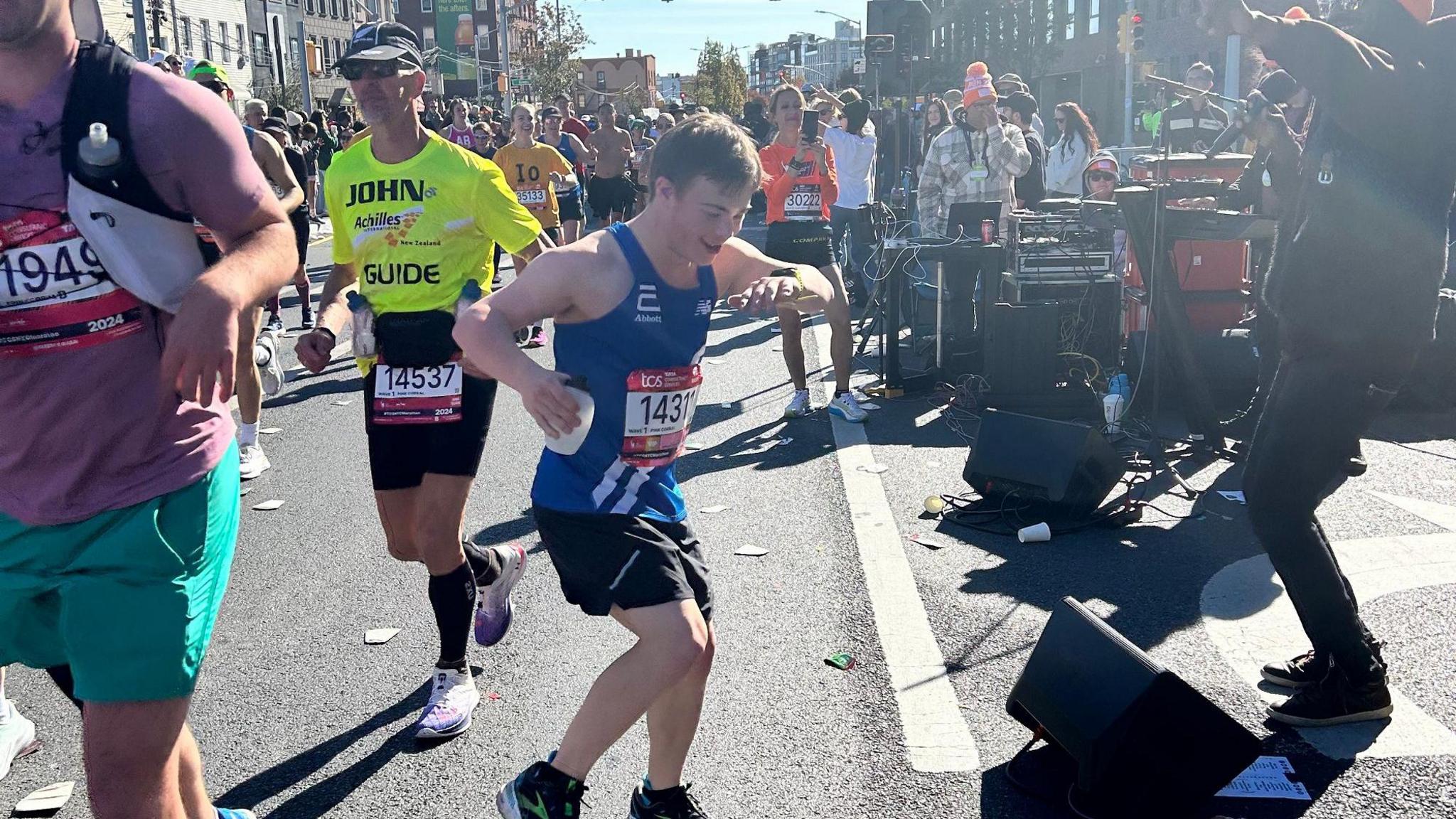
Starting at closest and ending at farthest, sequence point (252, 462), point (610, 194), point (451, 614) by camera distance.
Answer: point (451, 614), point (252, 462), point (610, 194)

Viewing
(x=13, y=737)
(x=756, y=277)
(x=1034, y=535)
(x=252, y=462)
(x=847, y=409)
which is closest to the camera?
(x=756, y=277)

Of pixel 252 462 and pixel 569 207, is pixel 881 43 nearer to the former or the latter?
pixel 569 207

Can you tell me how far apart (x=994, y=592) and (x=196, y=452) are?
3.54m

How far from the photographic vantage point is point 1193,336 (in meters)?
7.84

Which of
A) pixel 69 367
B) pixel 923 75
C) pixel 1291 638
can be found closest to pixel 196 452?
pixel 69 367

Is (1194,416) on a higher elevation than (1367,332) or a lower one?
lower

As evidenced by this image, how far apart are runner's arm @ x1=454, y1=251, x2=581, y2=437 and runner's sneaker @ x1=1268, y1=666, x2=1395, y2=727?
8.38ft

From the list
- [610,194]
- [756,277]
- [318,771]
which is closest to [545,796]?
→ [318,771]

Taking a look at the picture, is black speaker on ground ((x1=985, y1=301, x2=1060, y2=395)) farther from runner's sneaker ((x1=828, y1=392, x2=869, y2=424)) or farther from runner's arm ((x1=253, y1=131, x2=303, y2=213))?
runner's arm ((x1=253, y1=131, x2=303, y2=213))

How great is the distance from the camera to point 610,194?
701 inches

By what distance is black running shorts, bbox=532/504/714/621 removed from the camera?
3102 millimetres

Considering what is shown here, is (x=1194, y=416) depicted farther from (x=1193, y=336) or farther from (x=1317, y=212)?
(x=1317, y=212)

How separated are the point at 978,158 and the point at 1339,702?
745 cm

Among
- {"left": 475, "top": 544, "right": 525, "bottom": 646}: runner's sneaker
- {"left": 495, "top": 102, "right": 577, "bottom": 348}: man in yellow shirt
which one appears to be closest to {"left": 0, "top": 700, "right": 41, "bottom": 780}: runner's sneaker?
{"left": 475, "top": 544, "right": 525, "bottom": 646}: runner's sneaker
